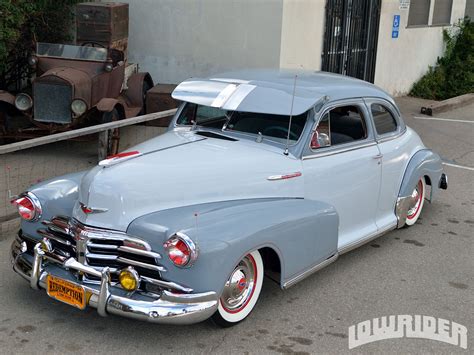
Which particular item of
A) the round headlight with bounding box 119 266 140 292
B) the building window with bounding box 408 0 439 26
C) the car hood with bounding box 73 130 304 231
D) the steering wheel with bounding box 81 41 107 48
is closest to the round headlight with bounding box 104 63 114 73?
the steering wheel with bounding box 81 41 107 48

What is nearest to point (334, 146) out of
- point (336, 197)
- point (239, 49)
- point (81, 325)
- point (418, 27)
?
point (336, 197)

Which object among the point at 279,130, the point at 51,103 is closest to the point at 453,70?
the point at 51,103

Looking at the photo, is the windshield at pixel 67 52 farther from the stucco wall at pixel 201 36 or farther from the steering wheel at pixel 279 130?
the steering wheel at pixel 279 130

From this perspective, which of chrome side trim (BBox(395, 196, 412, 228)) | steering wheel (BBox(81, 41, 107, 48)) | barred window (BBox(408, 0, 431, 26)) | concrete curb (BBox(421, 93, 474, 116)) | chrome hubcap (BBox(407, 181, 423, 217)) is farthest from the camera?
barred window (BBox(408, 0, 431, 26))

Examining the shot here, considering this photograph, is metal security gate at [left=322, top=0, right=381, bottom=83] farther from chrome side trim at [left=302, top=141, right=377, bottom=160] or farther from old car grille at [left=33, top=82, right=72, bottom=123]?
chrome side trim at [left=302, top=141, right=377, bottom=160]

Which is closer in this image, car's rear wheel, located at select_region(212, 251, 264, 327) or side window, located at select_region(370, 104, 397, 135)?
car's rear wheel, located at select_region(212, 251, 264, 327)

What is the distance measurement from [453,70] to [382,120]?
12.6 m

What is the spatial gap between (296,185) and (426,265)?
1.67m

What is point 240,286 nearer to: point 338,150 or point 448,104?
point 338,150

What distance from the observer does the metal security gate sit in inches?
492

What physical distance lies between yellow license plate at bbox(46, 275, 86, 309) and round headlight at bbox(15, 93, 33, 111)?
Result: 211 inches

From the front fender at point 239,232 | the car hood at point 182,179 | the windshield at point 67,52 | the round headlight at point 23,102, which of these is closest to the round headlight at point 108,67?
the windshield at point 67,52

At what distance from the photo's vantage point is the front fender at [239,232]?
4.00m

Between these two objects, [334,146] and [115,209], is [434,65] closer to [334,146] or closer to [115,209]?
[334,146]
